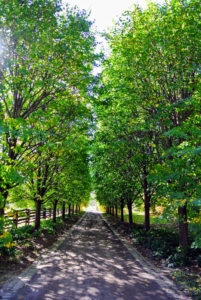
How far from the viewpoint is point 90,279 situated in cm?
773

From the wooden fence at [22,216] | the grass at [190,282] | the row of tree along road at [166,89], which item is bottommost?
the grass at [190,282]

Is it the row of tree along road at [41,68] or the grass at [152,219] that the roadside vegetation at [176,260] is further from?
the row of tree along road at [41,68]

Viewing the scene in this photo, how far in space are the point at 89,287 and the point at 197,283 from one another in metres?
3.11

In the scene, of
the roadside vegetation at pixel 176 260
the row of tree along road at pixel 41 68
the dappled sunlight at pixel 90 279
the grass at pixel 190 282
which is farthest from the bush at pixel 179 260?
the row of tree along road at pixel 41 68

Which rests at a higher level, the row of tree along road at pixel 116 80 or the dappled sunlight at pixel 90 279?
the row of tree along road at pixel 116 80

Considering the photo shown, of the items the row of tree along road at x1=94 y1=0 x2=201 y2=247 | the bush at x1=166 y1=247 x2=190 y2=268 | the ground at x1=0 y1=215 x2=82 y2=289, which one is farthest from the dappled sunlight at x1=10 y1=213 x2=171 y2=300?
the row of tree along road at x1=94 y1=0 x2=201 y2=247

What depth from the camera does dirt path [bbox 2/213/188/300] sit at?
639 centimetres

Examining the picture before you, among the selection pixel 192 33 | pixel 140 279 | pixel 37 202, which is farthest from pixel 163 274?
pixel 37 202

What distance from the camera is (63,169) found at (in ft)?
60.5

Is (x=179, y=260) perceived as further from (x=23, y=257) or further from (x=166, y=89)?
(x=166, y=89)

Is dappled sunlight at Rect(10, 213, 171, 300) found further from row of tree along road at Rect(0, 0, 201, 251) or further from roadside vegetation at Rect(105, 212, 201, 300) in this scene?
row of tree along road at Rect(0, 0, 201, 251)

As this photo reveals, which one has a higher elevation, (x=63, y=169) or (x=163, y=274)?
(x=63, y=169)

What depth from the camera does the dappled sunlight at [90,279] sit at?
6434mm

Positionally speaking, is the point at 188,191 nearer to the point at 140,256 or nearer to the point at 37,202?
the point at 140,256
